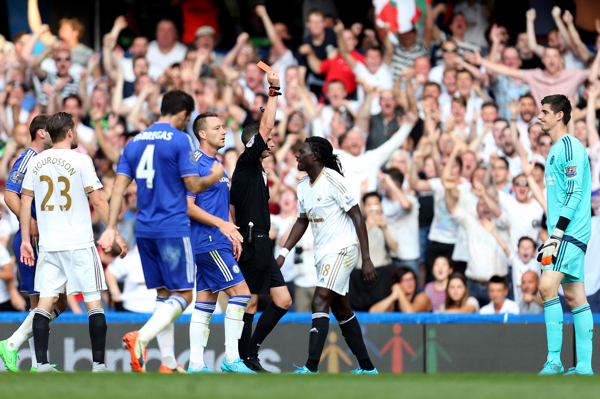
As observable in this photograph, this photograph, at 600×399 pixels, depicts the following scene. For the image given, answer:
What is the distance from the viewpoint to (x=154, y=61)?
13.7 meters

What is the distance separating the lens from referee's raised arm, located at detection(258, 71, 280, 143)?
23.3 ft

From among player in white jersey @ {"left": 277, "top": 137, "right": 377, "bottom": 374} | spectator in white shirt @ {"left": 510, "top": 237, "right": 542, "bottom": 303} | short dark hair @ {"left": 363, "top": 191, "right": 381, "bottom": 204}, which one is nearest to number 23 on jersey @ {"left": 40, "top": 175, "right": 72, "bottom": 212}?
player in white jersey @ {"left": 277, "top": 137, "right": 377, "bottom": 374}

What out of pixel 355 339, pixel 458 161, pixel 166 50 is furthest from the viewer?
pixel 166 50

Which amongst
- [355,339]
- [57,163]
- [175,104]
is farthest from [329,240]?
[57,163]

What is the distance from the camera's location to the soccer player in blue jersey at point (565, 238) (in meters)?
7.01

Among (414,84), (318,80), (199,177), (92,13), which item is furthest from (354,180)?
(92,13)

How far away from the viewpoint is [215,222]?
7000 mm

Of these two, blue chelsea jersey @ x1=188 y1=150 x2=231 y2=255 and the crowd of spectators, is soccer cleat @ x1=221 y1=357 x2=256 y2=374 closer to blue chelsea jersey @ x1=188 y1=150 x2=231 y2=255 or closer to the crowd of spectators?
blue chelsea jersey @ x1=188 y1=150 x2=231 y2=255

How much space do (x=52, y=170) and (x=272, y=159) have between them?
184 inches

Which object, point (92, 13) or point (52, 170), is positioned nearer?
point (52, 170)

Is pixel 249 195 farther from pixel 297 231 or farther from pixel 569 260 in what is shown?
pixel 569 260

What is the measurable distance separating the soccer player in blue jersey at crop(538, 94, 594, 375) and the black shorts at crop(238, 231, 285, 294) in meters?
2.26

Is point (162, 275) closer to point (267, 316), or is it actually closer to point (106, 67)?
point (267, 316)

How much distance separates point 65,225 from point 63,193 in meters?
0.25
